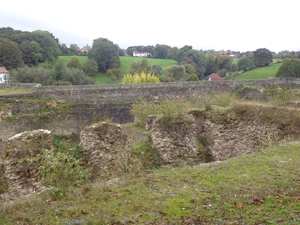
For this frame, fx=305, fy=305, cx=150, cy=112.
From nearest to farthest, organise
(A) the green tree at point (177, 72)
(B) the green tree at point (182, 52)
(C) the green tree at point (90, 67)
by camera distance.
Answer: (C) the green tree at point (90, 67) → (A) the green tree at point (177, 72) → (B) the green tree at point (182, 52)

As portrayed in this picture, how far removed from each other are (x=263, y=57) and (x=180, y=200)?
232 ft

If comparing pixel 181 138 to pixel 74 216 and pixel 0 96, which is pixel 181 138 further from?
pixel 0 96

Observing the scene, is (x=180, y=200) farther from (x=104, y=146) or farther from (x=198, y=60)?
(x=198, y=60)

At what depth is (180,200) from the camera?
23.5 feet

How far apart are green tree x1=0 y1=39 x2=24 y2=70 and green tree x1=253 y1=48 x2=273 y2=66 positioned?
170ft

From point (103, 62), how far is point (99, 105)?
4217 centimetres

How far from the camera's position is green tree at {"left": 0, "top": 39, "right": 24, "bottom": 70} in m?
56.7

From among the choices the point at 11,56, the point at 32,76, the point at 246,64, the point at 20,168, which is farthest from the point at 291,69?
the point at 11,56

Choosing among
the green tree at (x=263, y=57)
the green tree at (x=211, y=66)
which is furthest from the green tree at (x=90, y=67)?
the green tree at (x=263, y=57)

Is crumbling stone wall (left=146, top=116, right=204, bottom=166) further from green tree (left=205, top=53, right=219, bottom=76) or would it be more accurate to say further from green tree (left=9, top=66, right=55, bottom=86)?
green tree (left=205, top=53, right=219, bottom=76)

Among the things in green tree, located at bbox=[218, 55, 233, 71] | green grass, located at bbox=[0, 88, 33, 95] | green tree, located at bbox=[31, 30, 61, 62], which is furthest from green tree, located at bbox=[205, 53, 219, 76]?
green grass, located at bbox=[0, 88, 33, 95]

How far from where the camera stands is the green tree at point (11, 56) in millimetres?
56688

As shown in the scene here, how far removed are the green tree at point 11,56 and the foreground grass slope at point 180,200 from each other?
2185 inches

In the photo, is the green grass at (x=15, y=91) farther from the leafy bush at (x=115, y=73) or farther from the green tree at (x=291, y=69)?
the green tree at (x=291, y=69)
